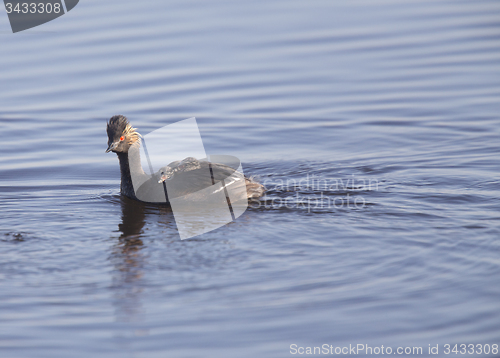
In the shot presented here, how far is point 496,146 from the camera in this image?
33.9 feet

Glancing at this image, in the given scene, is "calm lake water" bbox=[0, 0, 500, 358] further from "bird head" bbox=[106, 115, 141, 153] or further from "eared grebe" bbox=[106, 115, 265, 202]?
"bird head" bbox=[106, 115, 141, 153]

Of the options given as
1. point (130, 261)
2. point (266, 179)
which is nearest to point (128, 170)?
point (266, 179)

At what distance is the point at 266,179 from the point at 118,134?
89.1 inches

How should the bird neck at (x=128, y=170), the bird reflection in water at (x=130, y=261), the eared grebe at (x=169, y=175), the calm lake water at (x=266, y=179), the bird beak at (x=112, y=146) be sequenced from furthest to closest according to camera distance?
the bird neck at (x=128, y=170) → the bird beak at (x=112, y=146) → the eared grebe at (x=169, y=175) → the bird reflection in water at (x=130, y=261) → the calm lake water at (x=266, y=179)

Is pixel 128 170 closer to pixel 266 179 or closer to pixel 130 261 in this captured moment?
pixel 266 179

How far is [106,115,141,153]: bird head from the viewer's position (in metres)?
8.72

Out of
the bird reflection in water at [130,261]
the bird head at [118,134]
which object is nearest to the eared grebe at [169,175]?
the bird head at [118,134]

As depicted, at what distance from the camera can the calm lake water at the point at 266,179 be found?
5613mm

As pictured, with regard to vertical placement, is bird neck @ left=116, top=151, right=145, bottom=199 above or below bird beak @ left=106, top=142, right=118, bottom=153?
below

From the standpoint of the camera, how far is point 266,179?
9570 mm

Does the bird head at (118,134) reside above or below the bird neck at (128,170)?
above

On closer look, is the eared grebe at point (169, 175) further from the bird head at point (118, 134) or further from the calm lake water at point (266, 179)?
the calm lake water at point (266, 179)

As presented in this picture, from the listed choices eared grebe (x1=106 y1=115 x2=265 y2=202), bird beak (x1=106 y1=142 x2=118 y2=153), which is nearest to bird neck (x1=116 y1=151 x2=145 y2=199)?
eared grebe (x1=106 y1=115 x2=265 y2=202)

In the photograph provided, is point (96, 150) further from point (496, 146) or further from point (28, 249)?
point (496, 146)
